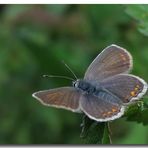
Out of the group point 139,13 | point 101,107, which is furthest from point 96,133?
point 139,13

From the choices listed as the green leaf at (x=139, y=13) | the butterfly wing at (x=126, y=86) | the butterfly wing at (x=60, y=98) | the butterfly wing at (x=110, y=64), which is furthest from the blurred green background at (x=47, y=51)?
the butterfly wing at (x=60, y=98)

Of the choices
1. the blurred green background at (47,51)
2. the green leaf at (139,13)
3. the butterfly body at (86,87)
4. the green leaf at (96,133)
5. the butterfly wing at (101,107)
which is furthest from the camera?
the blurred green background at (47,51)

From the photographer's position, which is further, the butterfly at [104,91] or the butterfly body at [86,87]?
the butterfly body at [86,87]

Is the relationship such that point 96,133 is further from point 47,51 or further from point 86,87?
point 47,51

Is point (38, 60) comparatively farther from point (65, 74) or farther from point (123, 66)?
point (123, 66)

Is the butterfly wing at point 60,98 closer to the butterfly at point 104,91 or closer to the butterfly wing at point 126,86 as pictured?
the butterfly at point 104,91

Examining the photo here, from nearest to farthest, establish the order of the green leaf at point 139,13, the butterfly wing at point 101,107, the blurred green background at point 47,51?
the butterfly wing at point 101,107 < the green leaf at point 139,13 < the blurred green background at point 47,51

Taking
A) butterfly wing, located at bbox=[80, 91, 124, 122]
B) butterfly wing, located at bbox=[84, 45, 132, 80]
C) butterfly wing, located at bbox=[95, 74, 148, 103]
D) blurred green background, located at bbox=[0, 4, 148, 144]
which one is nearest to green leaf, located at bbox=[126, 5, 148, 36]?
butterfly wing, located at bbox=[84, 45, 132, 80]

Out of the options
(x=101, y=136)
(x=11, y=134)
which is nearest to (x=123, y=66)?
(x=101, y=136)
